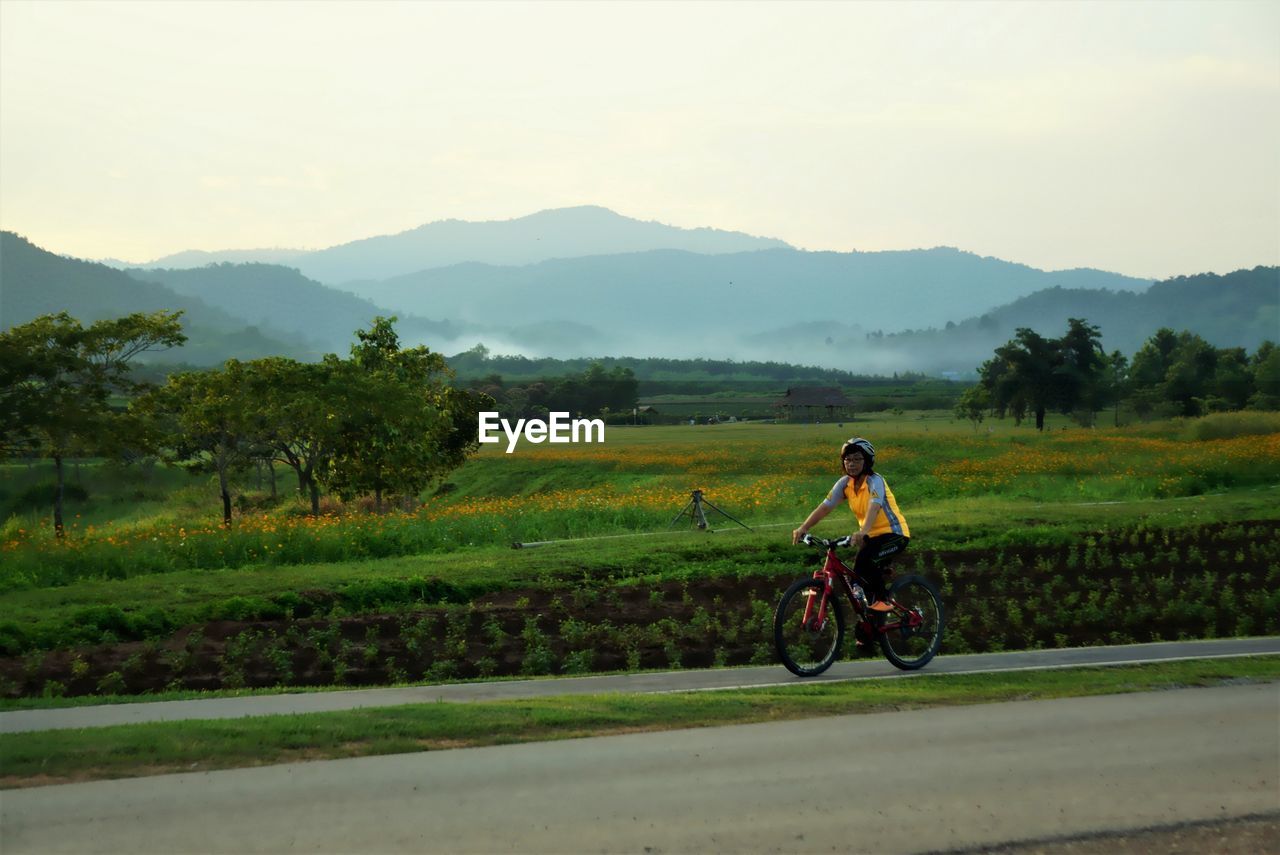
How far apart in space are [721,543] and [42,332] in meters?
22.4

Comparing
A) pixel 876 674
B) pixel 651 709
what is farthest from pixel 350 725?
pixel 876 674

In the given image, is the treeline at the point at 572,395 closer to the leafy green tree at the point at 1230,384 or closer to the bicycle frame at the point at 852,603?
the leafy green tree at the point at 1230,384

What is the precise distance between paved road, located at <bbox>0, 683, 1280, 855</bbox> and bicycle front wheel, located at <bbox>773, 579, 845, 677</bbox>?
2.33 m

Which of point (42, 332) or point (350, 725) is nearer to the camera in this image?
point (350, 725)

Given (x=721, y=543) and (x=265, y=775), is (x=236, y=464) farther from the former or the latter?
(x=265, y=775)

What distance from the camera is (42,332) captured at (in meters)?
33.9

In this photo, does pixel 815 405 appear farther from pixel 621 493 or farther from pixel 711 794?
pixel 711 794

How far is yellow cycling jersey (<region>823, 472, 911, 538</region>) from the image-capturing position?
11.4 m

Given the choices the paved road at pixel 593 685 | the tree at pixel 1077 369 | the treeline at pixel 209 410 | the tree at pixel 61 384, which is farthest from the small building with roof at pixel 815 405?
the paved road at pixel 593 685

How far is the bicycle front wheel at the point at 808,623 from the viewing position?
11.5 metres

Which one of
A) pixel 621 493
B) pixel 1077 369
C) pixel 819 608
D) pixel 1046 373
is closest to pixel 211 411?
pixel 621 493

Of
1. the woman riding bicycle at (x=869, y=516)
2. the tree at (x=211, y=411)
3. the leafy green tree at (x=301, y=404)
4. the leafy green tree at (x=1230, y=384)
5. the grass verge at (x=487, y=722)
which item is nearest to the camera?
the grass verge at (x=487, y=722)

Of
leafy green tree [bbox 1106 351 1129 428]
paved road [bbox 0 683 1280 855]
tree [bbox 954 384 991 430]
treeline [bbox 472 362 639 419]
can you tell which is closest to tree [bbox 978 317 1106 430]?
leafy green tree [bbox 1106 351 1129 428]

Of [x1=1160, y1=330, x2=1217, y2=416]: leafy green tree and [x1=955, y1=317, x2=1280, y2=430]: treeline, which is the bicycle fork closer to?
[x1=955, y1=317, x2=1280, y2=430]: treeline
